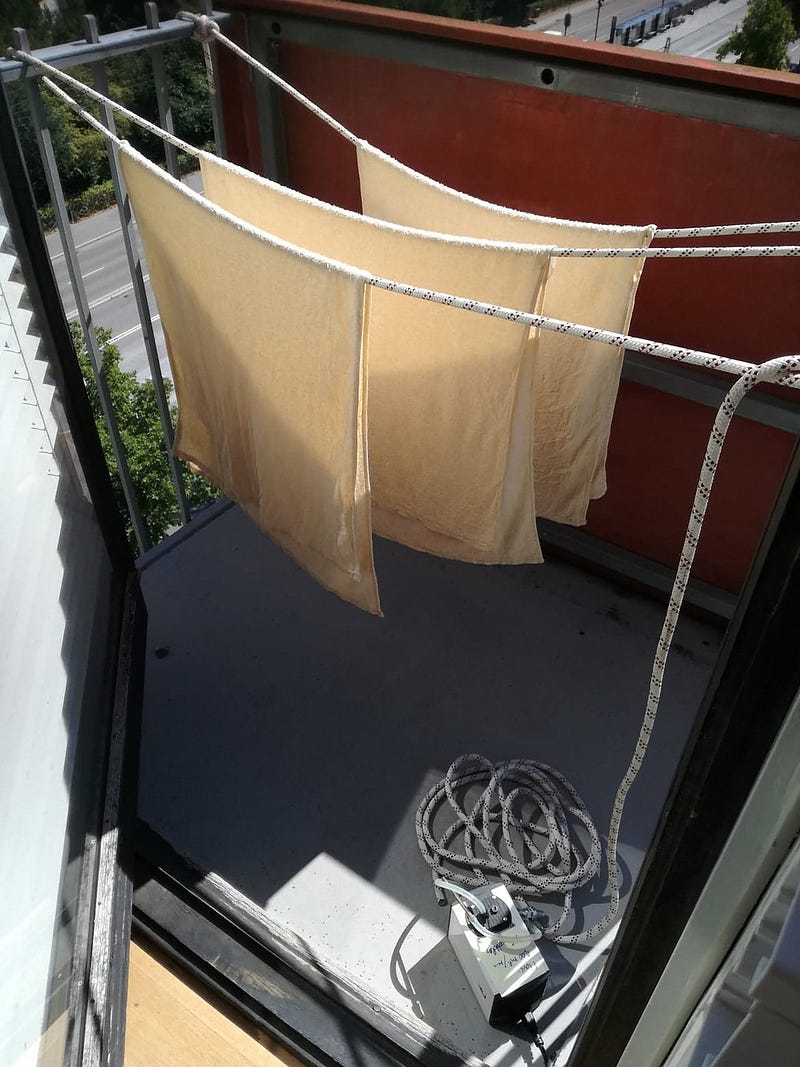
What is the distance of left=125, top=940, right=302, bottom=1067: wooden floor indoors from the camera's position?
159cm

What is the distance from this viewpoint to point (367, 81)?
6.86 feet

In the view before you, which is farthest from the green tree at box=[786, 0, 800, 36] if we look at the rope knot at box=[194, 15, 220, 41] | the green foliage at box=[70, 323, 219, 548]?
the rope knot at box=[194, 15, 220, 41]

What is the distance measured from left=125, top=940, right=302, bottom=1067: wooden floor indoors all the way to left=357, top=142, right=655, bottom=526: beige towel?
1272 mm

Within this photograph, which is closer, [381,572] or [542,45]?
[542,45]

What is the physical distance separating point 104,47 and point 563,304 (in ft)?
3.62

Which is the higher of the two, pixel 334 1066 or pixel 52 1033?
pixel 52 1033

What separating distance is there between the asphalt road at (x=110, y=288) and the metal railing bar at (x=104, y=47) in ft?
43.0

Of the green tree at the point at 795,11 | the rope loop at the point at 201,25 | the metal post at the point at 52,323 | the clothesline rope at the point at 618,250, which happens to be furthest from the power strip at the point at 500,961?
the green tree at the point at 795,11

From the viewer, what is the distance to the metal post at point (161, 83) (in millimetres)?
1789

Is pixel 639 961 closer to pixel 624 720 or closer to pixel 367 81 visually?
pixel 624 720

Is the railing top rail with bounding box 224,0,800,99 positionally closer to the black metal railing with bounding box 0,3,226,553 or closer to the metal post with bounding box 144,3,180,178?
the black metal railing with bounding box 0,3,226,553

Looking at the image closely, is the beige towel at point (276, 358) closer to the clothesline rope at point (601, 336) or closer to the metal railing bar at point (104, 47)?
the clothesline rope at point (601, 336)

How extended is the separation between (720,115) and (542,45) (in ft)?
1.41

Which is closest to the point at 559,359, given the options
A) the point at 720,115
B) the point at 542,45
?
the point at 720,115
